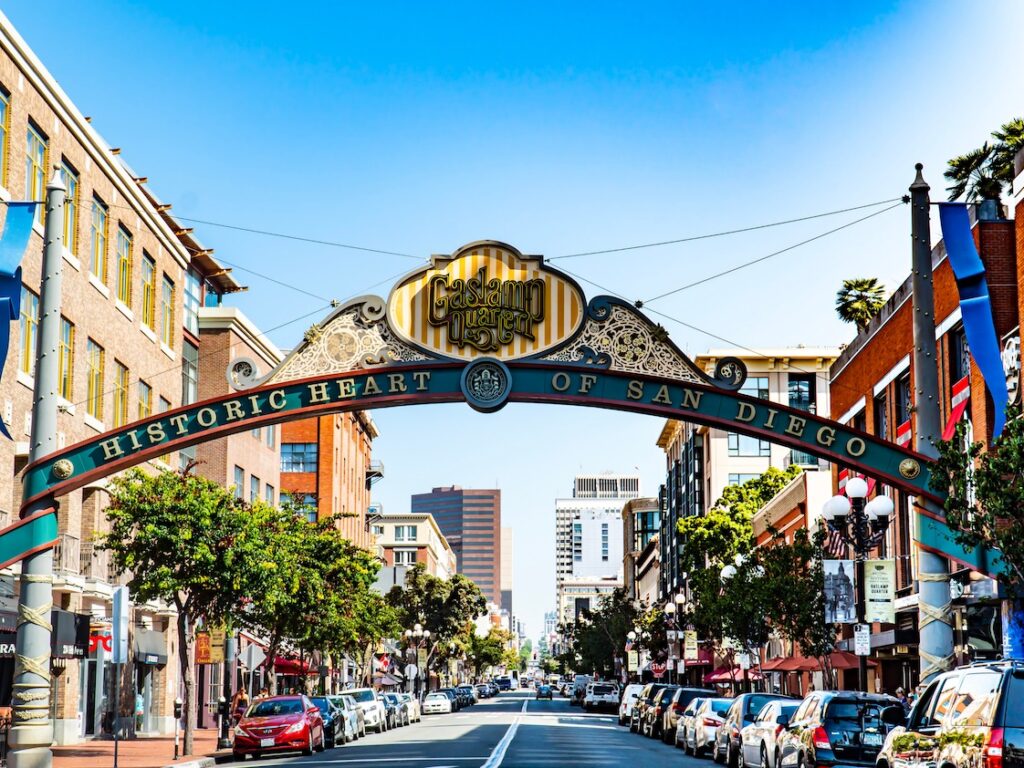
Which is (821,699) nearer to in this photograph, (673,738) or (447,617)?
(673,738)

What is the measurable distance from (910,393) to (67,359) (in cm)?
2398

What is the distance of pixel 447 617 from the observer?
11512 centimetres

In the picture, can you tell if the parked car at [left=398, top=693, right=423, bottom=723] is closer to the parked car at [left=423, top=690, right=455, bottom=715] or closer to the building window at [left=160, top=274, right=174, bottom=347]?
the parked car at [left=423, top=690, right=455, bottom=715]

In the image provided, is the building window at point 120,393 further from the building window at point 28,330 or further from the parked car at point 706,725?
the parked car at point 706,725

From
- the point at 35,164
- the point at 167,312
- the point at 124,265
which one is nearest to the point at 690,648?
the point at 167,312

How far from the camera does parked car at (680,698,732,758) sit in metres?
33.7

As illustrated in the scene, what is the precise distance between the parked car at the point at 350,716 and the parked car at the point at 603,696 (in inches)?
1451

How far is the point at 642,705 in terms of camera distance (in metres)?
52.4

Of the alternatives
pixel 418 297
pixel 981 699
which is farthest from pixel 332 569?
pixel 981 699

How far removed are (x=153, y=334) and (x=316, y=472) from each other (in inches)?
1485

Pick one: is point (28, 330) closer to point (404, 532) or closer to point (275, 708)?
point (275, 708)

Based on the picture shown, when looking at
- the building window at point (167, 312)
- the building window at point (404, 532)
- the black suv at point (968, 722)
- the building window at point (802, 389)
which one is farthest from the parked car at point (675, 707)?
the building window at point (404, 532)

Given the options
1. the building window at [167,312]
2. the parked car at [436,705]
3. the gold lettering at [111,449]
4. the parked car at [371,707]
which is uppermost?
the building window at [167,312]

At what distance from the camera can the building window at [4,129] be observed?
112ft
